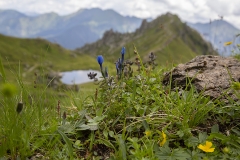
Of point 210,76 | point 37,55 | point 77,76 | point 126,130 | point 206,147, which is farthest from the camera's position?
point 37,55

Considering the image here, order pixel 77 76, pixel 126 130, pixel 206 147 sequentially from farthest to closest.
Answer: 1. pixel 77 76
2. pixel 126 130
3. pixel 206 147

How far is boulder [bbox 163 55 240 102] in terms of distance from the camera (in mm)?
3161

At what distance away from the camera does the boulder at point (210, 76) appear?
10.4 feet

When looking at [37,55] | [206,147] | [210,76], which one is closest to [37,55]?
[37,55]

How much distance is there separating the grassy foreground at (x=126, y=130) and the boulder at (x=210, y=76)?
31 cm

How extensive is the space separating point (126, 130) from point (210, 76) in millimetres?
1722

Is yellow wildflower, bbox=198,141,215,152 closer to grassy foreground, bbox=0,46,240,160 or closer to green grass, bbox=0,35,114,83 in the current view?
grassy foreground, bbox=0,46,240,160

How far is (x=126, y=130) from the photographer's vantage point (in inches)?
107

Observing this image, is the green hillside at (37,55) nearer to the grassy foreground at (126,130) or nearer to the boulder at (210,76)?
the boulder at (210,76)

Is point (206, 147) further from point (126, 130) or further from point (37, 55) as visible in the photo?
point (37, 55)

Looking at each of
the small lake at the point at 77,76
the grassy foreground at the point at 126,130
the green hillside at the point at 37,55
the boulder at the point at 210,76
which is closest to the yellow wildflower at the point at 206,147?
the grassy foreground at the point at 126,130

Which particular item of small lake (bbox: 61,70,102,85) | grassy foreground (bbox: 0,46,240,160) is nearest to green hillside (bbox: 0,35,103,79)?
small lake (bbox: 61,70,102,85)

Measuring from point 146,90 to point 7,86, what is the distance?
228cm

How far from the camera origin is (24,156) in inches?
92.7
